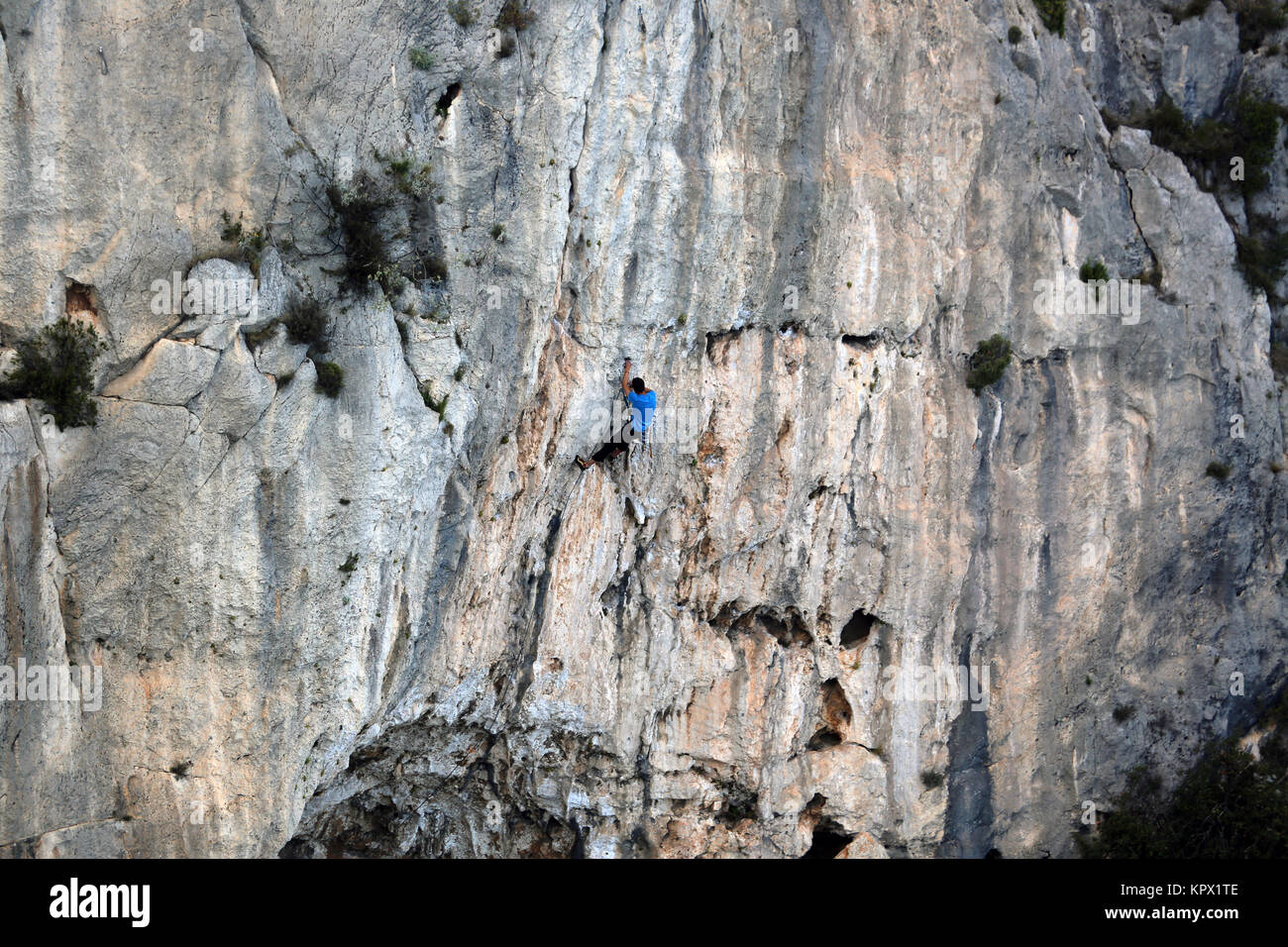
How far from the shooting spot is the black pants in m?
17.0

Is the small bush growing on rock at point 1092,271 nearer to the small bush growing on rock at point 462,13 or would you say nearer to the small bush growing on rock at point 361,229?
the small bush growing on rock at point 462,13

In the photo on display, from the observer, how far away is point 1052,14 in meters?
20.9

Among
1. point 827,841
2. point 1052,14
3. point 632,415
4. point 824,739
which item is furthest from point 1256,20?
point 827,841

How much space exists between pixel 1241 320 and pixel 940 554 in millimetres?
8296

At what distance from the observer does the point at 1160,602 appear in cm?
2145

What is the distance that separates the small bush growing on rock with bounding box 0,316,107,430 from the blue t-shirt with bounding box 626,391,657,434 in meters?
7.29

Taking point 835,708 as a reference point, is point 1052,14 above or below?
above

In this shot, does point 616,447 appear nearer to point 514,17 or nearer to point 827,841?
point 514,17

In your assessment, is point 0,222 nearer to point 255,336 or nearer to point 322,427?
point 255,336

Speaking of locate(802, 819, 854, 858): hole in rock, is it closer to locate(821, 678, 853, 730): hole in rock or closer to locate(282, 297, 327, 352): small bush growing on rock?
locate(821, 678, 853, 730): hole in rock

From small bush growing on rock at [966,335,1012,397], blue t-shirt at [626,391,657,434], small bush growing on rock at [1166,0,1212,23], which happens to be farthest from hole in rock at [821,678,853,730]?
small bush growing on rock at [1166,0,1212,23]

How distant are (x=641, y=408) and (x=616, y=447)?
72 centimetres

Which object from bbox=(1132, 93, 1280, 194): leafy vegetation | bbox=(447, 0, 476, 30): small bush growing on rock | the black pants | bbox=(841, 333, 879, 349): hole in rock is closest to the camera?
bbox=(447, 0, 476, 30): small bush growing on rock
